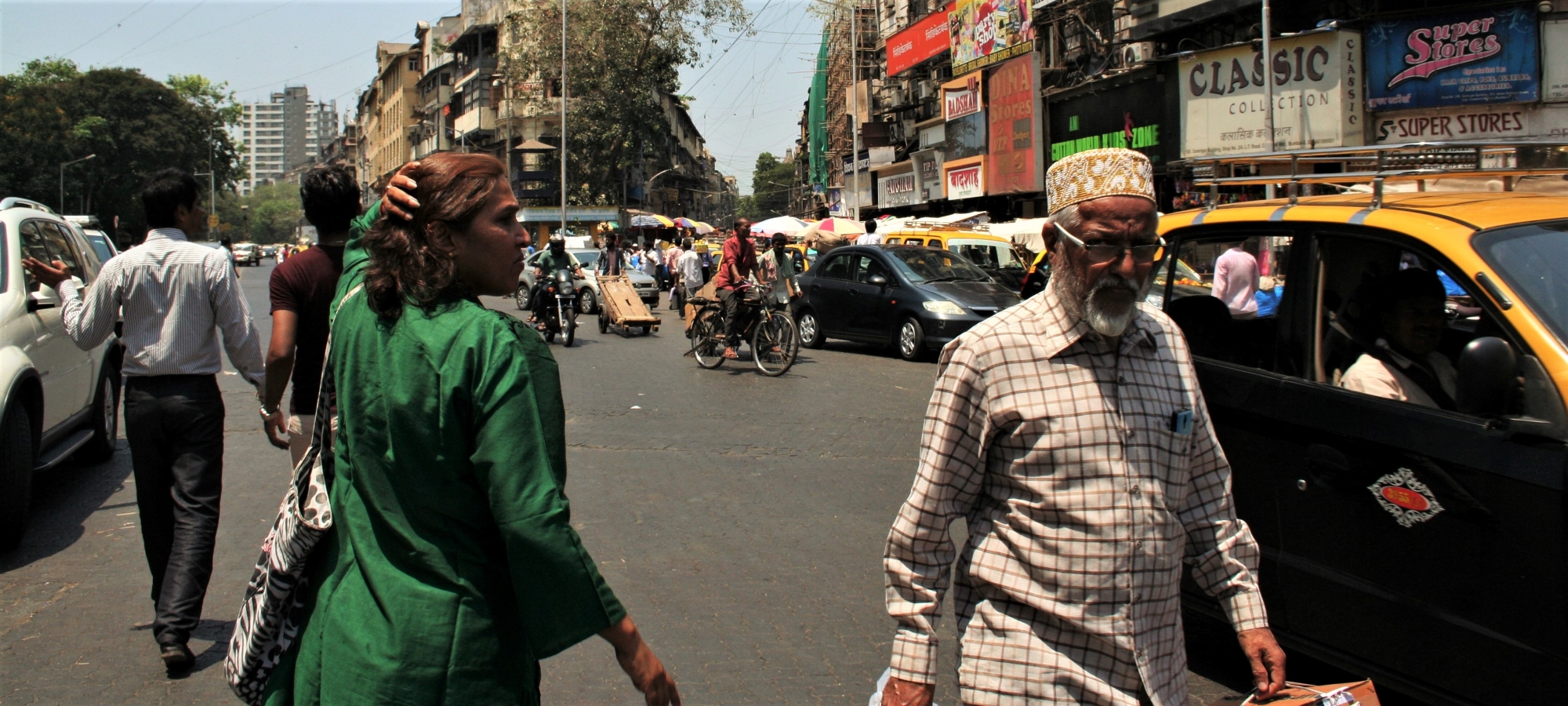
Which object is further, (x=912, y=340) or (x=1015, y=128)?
(x=1015, y=128)

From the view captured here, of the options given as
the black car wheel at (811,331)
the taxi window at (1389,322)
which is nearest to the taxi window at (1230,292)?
the taxi window at (1389,322)

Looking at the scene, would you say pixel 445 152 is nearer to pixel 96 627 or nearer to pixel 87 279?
pixel 96 627

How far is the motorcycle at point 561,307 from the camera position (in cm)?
1705

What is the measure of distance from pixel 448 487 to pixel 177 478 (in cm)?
292

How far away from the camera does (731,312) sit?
539 inches

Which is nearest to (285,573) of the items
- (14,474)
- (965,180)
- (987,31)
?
(14,474)

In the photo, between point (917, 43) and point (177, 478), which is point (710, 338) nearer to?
point (177, 478)

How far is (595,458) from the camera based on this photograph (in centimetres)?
838

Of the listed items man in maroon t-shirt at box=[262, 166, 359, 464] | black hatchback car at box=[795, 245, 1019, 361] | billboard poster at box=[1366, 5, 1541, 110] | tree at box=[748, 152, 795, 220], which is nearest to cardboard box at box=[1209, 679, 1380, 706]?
man in maroon t-shirt at box=[262, 166, 359, 464]

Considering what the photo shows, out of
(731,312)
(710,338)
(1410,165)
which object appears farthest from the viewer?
(710,338)

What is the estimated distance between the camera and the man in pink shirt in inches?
168

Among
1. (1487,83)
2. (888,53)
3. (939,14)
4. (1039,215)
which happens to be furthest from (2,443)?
(888,53)

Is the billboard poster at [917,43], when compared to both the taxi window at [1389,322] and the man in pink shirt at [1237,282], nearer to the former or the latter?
the man in pink shirt at [1237,282]

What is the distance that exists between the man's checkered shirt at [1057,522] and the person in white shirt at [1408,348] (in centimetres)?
152
